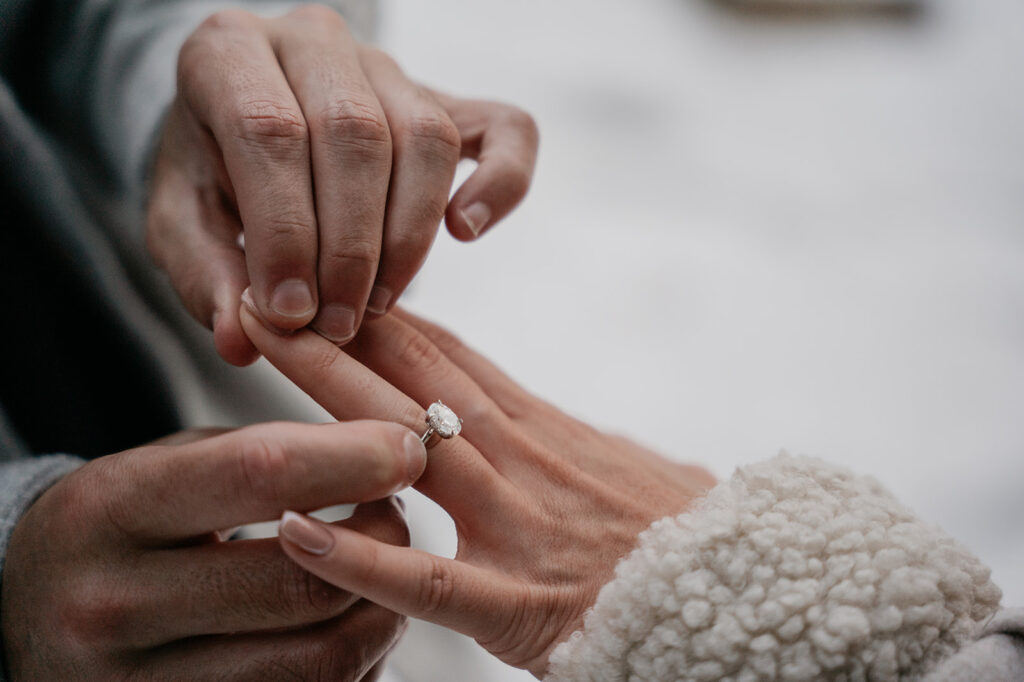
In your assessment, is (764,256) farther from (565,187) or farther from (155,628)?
(155,628)

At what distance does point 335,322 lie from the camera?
75 cm

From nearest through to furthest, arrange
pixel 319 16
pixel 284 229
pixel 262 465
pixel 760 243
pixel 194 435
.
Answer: pixel 262 465 < pixel 284 229 < pixel 194 435 < pixel 319 16 < pixel 760 243

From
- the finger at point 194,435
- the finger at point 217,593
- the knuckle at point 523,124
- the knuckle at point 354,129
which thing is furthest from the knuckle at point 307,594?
the knuckle at point 523,124

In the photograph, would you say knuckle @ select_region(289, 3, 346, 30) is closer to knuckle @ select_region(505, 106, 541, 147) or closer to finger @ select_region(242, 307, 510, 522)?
knuckle @ select_region(505, 106, 541, 147)

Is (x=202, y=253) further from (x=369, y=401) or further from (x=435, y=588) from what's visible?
(x=435, y=588)

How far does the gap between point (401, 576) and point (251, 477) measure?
15 centimetres

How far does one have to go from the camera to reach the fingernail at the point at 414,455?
0.64 m

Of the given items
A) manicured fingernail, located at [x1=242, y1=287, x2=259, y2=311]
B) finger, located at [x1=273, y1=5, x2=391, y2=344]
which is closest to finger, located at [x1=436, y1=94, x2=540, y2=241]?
finger, located at [x1=273, y1=5, x2=391, y2=344]

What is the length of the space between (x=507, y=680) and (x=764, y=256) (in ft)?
3.45

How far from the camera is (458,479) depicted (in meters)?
0.74

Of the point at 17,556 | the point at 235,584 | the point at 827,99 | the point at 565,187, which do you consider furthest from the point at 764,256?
the point at 17,556

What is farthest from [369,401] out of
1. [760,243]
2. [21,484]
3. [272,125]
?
[760,243]

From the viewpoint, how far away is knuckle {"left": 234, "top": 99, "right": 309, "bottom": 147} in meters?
0.72

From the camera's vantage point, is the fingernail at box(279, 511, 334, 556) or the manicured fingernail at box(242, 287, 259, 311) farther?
the manicured fingernail at box(242, 287, 259, 311)
